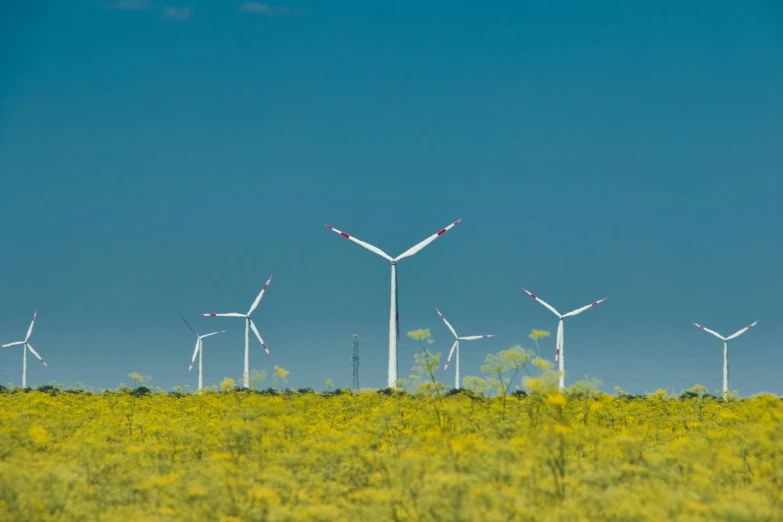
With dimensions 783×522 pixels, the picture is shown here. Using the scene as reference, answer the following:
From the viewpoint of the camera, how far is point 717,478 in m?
18.4

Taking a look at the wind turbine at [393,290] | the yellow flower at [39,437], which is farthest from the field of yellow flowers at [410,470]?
the wind turbine at [393,290]

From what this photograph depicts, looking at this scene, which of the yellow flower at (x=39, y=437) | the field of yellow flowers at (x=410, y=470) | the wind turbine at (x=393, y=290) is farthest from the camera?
the wind turbine at (x=393, y=290)

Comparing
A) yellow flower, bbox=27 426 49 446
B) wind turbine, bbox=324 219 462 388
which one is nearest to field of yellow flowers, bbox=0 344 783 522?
yellow flower, bbox=27 426 49 446

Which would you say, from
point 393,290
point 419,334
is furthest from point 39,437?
point 393,290

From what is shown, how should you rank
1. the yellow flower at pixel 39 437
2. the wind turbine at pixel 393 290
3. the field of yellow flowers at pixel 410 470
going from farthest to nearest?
the wind turbine at pixel 393 290 < the yellow flower at pixel 39 437 < the field of yellow flowers at pixel 410 470

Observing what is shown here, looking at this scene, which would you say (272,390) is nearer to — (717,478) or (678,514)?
(717,478)

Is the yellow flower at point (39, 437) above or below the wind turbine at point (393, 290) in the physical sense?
below

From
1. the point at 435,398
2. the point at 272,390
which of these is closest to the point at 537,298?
the point at 272,390

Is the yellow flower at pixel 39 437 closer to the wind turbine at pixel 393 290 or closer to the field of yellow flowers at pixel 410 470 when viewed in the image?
the field of yellow flowers at pixel 410 470

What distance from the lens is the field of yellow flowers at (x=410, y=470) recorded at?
1448 centimetres

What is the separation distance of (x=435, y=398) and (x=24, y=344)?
358 feet

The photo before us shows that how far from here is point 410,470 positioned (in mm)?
17125

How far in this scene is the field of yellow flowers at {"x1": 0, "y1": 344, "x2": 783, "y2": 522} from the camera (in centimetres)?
1448

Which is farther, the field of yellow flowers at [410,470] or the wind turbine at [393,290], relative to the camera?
the wind turbine at [393,290]
